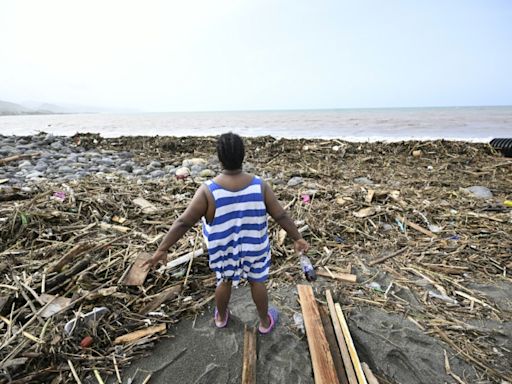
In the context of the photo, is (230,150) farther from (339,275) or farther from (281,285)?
(339,275)

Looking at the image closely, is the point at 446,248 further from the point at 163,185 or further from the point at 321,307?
the point at 163,185

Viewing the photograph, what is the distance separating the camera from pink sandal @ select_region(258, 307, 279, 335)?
92.4 inches

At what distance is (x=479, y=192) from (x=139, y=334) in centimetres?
650

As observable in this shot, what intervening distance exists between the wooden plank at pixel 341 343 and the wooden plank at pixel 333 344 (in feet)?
0.09

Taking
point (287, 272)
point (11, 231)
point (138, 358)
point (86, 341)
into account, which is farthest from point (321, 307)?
point (11, 231)

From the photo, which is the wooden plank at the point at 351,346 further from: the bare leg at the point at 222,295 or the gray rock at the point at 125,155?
the gray rock at the point at 125,155

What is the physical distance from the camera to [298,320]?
246cm

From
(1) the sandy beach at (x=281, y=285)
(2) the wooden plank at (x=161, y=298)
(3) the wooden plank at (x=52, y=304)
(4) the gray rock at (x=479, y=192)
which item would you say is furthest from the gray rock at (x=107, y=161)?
(4) the gray rock at (x=479, y=192)

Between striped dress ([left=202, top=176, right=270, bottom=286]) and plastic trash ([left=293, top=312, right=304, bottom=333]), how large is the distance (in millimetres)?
618

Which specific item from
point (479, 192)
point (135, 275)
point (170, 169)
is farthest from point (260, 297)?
point (170, 169)

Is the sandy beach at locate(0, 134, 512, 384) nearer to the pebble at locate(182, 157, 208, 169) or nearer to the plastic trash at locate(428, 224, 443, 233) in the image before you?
the plastic trash at locate(428, 224, 443, 233)

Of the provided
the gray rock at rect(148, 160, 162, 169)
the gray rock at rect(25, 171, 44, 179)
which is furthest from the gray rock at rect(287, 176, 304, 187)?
the gray rock at rect(25, 171, 44, 179)

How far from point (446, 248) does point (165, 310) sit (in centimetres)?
348

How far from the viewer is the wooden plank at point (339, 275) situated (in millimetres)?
2997
